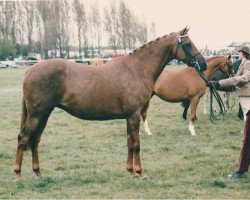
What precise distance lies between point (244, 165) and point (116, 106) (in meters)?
2.45

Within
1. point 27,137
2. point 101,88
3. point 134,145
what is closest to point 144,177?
point 134,145

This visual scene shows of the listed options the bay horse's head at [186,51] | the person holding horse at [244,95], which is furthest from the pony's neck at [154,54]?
the person holding horse at [244,95]

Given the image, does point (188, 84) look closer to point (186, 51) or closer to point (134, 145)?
point (186, 51)

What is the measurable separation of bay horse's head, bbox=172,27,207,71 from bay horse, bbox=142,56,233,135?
195 inches

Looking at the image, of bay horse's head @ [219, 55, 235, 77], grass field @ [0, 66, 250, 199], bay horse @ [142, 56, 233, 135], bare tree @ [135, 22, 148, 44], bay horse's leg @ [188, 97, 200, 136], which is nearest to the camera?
grass field @ [0, 66, 250, 199]

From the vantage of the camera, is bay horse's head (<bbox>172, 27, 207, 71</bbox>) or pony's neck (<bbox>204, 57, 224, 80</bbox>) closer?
bay horse's head (<bbox>172, 27, 207, 71</bbox>)

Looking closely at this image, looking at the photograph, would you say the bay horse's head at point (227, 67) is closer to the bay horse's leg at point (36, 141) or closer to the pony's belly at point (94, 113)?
the pony's belly at point (94, 113)

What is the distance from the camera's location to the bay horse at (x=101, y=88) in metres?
7.69

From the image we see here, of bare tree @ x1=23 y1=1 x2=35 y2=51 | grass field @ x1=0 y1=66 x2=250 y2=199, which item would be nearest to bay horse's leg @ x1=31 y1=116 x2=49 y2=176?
grass field @ x1=0 y1=66 x2=250 y2=199

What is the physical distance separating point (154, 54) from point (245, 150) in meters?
2.29

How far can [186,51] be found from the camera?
8211 millimetres

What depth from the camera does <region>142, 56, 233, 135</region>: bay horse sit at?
1322cm

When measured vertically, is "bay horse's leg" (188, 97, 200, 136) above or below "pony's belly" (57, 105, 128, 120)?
below

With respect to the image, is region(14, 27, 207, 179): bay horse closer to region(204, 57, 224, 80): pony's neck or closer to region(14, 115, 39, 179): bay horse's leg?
region(14, 115, 39, 179): bay horse's leg
